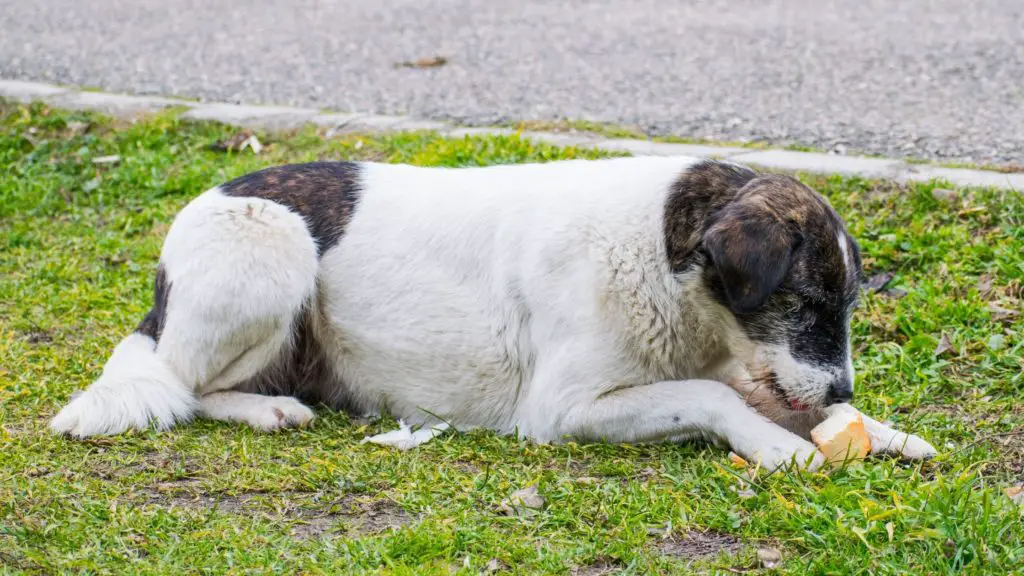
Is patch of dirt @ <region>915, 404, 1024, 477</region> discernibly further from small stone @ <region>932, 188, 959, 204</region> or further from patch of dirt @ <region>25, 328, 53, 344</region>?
patch of dirt @ <region>25, 328, 53, 344</region>

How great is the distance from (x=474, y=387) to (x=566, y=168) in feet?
3.23

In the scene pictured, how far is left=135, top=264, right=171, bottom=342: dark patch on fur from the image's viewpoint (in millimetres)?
4969

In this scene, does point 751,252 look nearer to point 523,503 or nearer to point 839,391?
point 839,391

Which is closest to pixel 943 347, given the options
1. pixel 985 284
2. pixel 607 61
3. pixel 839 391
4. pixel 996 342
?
pixel 996 342

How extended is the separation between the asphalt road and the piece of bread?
3.43 metres

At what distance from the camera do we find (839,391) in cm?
432

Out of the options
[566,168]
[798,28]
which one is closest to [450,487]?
[566,168]

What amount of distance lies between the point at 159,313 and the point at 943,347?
3.36 m

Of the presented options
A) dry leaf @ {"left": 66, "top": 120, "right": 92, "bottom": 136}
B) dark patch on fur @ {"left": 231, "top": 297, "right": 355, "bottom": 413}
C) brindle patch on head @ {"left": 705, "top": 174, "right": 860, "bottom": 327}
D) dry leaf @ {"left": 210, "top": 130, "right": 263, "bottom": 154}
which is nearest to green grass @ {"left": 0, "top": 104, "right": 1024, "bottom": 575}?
dark patch on fur @ {"left": 231, "top": 297, "right": 355, "bottom": 413}

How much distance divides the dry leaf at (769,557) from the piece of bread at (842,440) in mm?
729

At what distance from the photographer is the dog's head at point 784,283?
13.8 ft

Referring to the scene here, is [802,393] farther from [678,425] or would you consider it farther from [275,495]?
[275,495]

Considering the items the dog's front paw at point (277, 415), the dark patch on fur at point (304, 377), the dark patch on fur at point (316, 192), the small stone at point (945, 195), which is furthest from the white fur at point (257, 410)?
the small stone at point (945, 195)

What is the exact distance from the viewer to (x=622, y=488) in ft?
13.5
